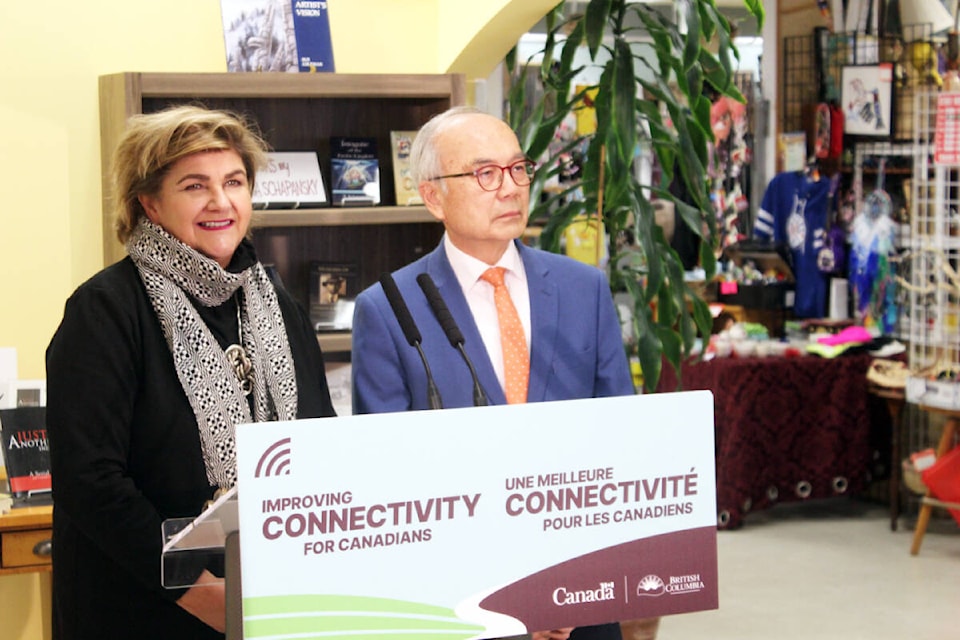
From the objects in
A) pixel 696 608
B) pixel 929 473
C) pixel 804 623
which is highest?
pixel 696 608

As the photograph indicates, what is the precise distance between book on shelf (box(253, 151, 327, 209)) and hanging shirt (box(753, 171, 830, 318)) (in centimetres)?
398

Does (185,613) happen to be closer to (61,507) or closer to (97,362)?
(61,507)

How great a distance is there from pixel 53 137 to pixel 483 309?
181 centimetres

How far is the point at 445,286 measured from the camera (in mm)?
2264

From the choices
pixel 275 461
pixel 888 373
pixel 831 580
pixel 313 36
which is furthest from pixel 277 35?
pixel 888 373

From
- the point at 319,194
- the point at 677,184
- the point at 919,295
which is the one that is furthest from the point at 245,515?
the point at 677,184

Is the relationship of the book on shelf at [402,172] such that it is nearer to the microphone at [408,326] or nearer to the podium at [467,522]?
the microphone at [408,326]

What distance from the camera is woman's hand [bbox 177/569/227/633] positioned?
1.93 m

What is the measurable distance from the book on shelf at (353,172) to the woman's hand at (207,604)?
6.42 ft

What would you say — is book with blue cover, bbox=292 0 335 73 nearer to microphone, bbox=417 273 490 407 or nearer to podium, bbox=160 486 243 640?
microphone, bbox=417 273 490 407

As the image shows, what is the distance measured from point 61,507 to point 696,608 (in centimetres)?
112

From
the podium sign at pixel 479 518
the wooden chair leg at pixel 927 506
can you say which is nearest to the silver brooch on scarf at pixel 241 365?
the podium sign at pixel 479 518

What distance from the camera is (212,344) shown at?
226 centimetres

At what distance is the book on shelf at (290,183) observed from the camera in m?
3.79
